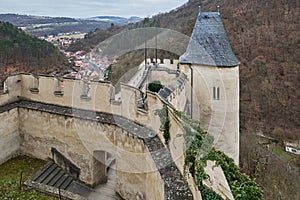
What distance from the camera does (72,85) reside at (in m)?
7.86

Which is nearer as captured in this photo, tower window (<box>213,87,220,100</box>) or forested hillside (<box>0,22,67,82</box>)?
tower window (<box>213,87,220,100</box>)

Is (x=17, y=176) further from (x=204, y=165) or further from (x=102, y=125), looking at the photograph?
(x=204, y=165)

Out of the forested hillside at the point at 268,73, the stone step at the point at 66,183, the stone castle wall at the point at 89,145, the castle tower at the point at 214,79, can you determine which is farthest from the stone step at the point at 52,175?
the forested hillside at the point at 268,73

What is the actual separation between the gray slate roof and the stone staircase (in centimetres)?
483

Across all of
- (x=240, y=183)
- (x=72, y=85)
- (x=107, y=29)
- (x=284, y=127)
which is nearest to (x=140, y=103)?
(x=72, y=85)

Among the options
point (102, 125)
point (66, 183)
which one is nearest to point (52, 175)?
point (66, 183)

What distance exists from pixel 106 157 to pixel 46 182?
1.81 m

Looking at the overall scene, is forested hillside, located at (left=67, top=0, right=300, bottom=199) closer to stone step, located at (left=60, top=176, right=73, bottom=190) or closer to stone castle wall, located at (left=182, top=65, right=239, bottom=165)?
stone castle wall, located at (left=182, top=65, right=239, bottom=165)

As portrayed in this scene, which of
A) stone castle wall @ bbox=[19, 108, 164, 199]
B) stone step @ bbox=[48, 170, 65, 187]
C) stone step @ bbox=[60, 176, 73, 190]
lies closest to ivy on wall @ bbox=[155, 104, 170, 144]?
stone castle wall @ bbox=[19, 108, 164, 199]

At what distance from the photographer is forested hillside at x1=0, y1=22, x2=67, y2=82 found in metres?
24.4

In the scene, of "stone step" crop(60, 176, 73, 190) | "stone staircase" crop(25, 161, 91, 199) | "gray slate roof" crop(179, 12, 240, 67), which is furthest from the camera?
"gray slate roof" crop(179, 12, 240, 67)

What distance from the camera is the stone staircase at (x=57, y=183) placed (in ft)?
23.4

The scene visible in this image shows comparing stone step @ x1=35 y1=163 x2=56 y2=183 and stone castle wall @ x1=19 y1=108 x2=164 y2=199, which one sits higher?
stone castle wall @ x1=19 y1=108 x2=164 y2=199

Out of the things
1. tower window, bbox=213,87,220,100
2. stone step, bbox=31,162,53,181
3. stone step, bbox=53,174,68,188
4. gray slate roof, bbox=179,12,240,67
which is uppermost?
gray slate roof, bbox=179,12,240,67
